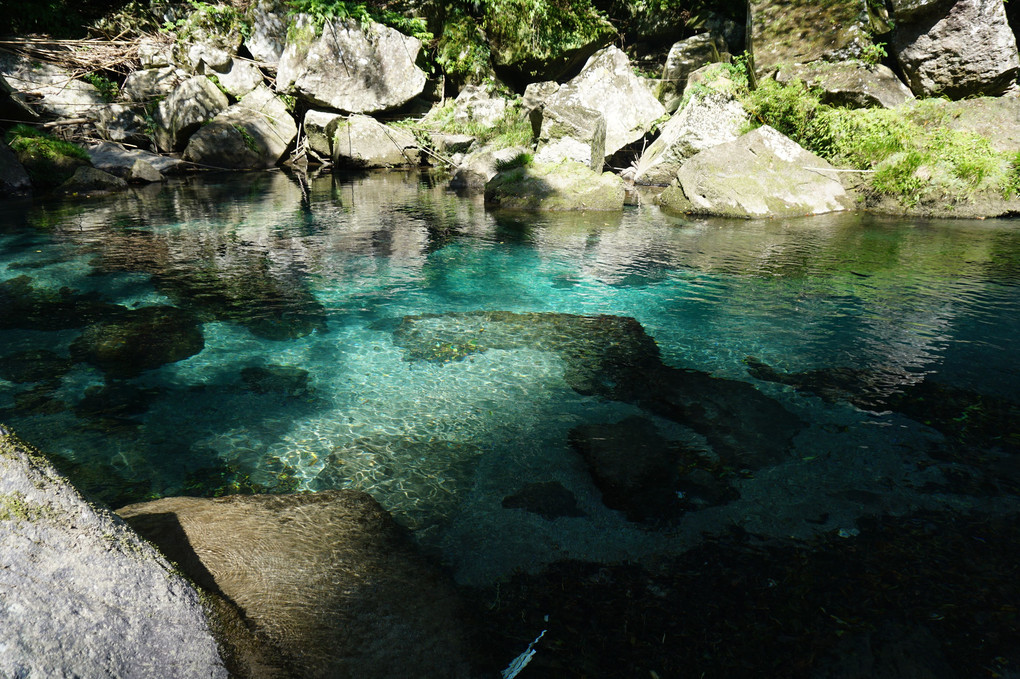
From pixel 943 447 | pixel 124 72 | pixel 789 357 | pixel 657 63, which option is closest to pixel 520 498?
pixel 943 447

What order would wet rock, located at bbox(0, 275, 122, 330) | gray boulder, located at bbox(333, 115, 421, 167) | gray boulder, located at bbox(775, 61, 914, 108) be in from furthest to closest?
1. gray boulder, located at bbox(333, 115, 421, 167)
2. gray boulder, located at bbox(775, 61, 914, 108)
3. wet rock, located at bbox(0, 275, 122, 330)

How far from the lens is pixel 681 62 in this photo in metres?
17.8

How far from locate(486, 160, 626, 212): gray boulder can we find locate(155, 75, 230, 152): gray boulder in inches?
435

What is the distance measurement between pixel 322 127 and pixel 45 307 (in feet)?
49.6

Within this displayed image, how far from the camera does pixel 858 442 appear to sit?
3732 millimetres

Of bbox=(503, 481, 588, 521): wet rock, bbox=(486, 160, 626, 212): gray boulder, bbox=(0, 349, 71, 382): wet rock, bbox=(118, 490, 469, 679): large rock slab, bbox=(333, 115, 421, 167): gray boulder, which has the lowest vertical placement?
bbox=(0, 349, 71, 382): wet rock

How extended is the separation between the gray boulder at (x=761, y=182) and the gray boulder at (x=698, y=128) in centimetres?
151

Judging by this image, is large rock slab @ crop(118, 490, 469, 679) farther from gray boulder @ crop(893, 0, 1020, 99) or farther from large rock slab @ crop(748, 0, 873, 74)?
gray boulder @ crop(893, 0, 1020, 99)

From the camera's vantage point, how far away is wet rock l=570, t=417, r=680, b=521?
3186 millimetres

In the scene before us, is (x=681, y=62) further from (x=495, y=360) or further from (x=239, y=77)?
(x=495, y=360)

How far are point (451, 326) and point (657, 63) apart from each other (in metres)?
17.9

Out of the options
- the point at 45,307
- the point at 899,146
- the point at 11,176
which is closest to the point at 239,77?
the point at 11,176

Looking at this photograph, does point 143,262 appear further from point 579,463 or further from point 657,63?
point 657,63

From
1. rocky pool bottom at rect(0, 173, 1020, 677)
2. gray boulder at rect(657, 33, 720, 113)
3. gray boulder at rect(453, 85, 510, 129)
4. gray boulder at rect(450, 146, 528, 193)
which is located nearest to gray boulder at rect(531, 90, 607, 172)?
gray boulder at rect(450, 146, 528, 193)
